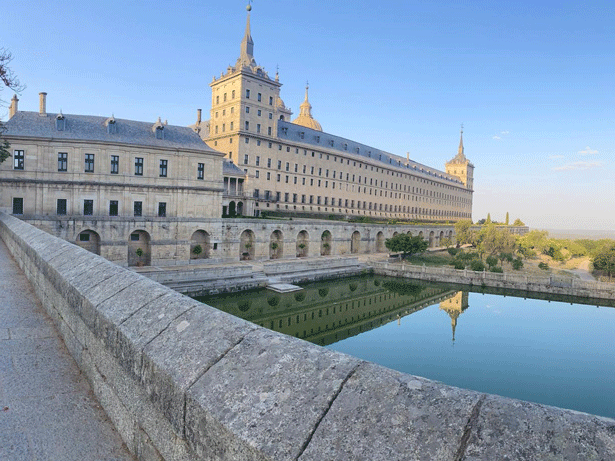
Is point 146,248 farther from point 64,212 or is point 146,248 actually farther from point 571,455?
point 571,455

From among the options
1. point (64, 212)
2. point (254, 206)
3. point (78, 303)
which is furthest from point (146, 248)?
point (78, 303)

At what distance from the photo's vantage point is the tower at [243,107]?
56875mm

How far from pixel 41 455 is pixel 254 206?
56.2 meters

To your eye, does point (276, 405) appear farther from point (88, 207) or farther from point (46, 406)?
point (88, 207)

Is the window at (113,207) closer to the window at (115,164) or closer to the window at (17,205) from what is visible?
the window at (115,164)

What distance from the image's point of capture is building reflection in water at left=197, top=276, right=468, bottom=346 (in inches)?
1102

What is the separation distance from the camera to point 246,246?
144 feet

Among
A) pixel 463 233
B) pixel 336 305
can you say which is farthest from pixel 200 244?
pixel 463 233

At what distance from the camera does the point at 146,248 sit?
3734 centimetres

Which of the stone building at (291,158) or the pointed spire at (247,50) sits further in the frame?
the pointed spire at (247,50)

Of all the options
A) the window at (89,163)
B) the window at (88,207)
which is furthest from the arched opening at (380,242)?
the window at (89,163)

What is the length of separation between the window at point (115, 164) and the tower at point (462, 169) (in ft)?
384

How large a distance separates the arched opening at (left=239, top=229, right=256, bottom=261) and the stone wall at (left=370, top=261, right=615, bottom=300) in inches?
560

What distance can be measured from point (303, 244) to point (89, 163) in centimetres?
2385
